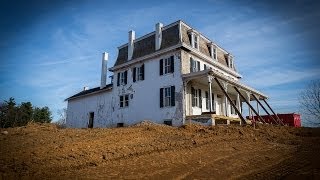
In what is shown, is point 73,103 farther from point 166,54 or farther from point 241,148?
point 241,148

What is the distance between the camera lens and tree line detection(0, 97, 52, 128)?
1517 inches

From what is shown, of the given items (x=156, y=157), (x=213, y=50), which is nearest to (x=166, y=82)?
(x=213, y=50)

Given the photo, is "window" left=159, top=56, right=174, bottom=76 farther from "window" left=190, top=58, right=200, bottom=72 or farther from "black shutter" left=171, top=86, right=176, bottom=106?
"window" left=190, top=58, right=200, bottom=72

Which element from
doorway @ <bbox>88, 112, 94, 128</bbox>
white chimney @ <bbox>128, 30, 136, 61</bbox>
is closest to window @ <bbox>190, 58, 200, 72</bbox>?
white chimney @ <bbox>128, 30, 136, 61</bbox>

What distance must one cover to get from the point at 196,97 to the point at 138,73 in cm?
671

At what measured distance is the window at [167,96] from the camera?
20891mm

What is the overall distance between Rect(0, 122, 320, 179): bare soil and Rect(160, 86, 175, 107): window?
805 centimetres

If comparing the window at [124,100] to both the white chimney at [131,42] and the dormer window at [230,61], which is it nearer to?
the white chimney at [131,42]

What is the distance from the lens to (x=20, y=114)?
132ft

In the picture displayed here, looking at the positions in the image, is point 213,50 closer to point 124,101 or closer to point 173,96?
point 173,96

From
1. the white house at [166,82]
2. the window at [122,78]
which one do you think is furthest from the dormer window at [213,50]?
the window at [122,78]

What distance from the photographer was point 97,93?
2931cm

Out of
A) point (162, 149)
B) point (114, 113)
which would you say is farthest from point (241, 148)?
point (114, 113)

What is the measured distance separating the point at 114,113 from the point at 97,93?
4.62m
